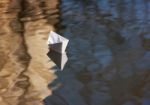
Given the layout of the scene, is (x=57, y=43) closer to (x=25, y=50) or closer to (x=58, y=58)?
(x=58, y=58)

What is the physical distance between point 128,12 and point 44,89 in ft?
10.7

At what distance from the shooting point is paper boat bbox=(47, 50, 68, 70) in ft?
19.8

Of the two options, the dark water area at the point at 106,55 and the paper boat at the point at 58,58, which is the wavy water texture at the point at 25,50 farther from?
the dark water area at the point at 106,55

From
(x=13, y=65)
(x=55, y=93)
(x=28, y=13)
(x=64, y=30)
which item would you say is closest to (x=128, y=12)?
(x=64, y=30)

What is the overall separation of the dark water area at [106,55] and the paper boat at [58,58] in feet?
0.25

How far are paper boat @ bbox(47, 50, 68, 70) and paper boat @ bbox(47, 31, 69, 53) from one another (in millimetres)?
59

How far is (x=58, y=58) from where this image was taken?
622cm

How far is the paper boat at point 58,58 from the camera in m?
6.05

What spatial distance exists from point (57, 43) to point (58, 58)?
0.27 m

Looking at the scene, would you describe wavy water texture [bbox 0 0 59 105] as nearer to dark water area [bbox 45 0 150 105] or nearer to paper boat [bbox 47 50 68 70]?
paper boat [bbox 47 50 68 70]

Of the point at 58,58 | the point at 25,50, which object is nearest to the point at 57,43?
the point at 58,58

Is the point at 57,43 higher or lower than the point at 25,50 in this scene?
higher

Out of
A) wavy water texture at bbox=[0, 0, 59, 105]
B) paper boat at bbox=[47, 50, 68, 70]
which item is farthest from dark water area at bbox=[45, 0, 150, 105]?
wavy water texture at bbox=[0, 0, 59, 105]

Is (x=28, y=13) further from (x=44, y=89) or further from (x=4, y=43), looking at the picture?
(x=44, y=89)
